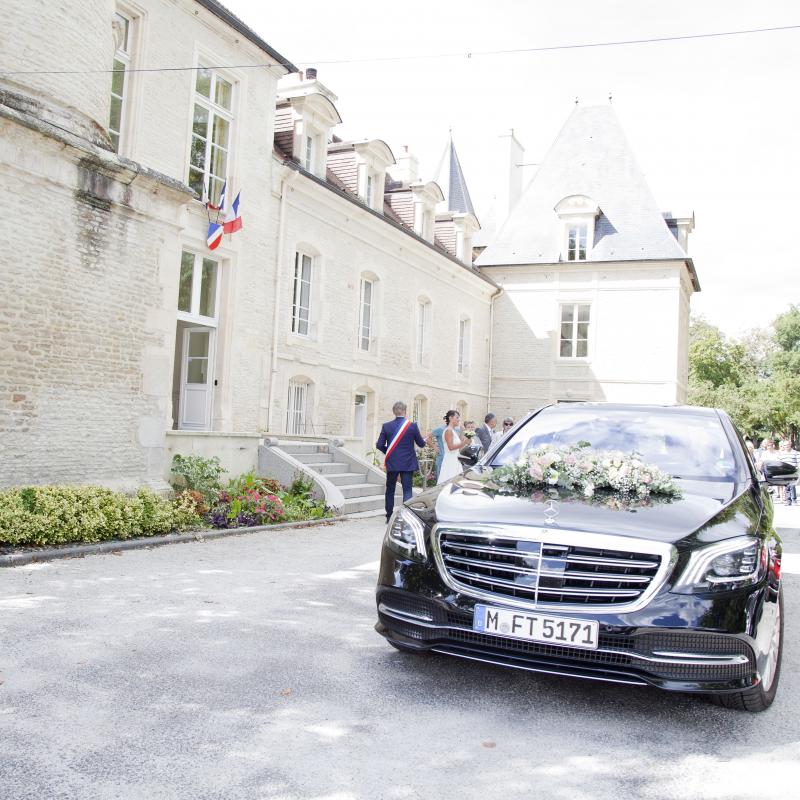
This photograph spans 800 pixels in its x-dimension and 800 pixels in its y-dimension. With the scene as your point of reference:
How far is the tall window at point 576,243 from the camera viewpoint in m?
28.8

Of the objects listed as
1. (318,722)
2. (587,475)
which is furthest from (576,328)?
(318,722)

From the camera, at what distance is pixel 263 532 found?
32.9ft

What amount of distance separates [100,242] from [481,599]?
7.81 m

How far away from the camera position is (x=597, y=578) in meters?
3.45

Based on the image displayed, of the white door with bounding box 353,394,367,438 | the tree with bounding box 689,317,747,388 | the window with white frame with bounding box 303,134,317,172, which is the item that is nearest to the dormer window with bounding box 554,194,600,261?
the white door with bounding box 353,394,367,438

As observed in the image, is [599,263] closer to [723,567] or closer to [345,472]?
[345,472]

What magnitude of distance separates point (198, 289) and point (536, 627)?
1197 cm

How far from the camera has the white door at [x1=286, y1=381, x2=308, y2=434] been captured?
17.3 meters

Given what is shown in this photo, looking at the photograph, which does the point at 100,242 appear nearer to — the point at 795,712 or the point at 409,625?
the point at 409,625

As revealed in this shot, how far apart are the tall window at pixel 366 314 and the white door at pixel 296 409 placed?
3.23 meters

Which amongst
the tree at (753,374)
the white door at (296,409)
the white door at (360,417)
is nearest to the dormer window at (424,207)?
the white door at (360,417)

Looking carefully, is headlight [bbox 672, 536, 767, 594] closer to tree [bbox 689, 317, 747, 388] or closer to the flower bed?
the flower bed

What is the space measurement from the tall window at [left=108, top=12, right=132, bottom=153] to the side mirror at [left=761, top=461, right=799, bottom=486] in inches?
431

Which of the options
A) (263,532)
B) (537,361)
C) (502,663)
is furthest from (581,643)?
(537,361)
